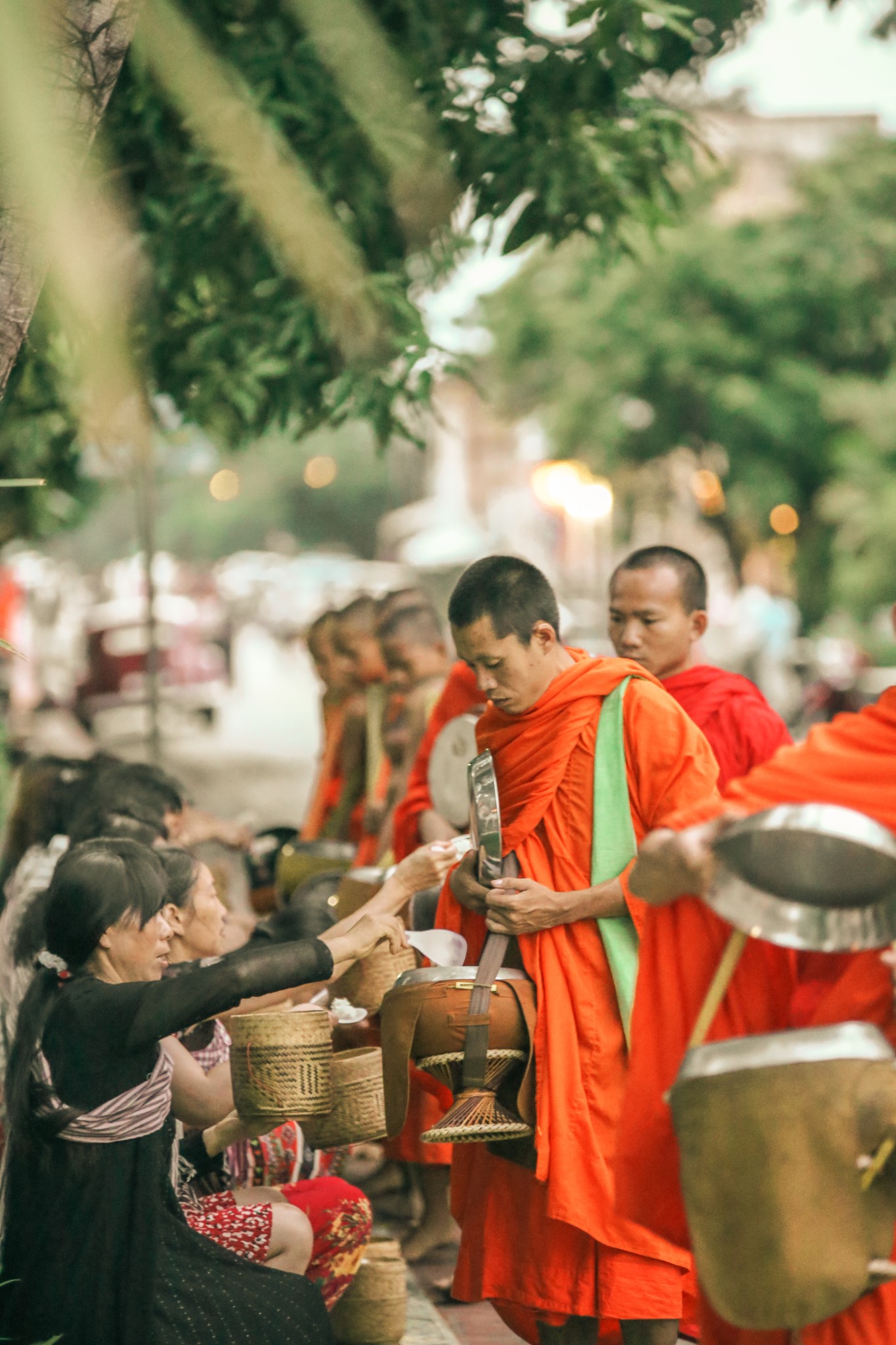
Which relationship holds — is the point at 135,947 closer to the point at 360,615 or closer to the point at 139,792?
the point at 139,792

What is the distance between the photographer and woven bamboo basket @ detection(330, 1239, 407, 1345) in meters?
4.38

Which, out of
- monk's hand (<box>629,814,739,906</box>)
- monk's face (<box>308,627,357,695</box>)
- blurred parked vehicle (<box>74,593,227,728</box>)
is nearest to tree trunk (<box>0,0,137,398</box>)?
monk's hand (<box>629,814,739,906</box>)

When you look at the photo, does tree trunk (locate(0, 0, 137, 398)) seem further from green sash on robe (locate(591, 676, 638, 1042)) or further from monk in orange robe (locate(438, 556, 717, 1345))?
green sash on robe (locate(591, 676, 638, 1042))

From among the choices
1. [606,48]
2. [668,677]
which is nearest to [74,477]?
[606,48]

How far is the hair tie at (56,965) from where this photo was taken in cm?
350

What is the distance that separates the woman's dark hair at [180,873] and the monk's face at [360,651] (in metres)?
3.13

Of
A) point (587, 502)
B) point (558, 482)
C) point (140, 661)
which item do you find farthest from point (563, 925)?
point (140, 661)

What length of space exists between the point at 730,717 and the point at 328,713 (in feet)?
11.9

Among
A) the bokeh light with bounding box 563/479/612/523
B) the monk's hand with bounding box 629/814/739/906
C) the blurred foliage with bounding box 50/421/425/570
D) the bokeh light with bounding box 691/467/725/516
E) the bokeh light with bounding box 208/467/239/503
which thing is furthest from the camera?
the blurred foliage with bounding box 50/421/425/570

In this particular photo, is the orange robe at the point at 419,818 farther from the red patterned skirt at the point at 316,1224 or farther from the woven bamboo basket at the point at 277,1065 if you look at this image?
the woven bamboo basket at the point at 277,1065

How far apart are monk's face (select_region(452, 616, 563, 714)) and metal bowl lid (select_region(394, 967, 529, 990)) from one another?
61cm

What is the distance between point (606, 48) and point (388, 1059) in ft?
12.3

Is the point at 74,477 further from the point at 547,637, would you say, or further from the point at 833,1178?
the point at 833,1178

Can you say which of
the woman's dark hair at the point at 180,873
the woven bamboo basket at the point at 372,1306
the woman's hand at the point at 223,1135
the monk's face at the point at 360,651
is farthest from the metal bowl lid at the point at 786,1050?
the monk's face at the point at 360,651
